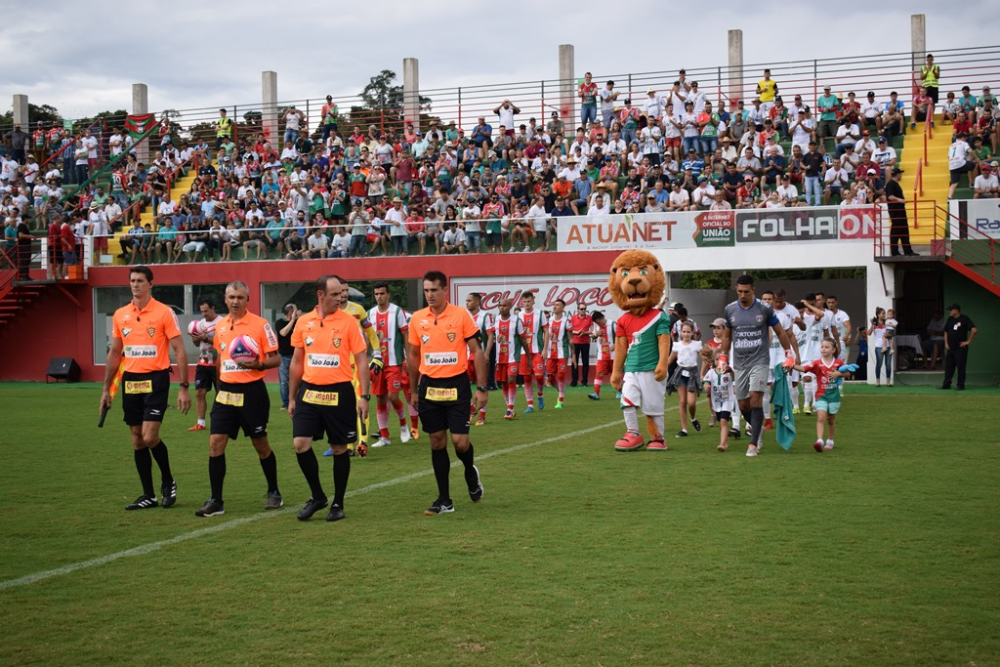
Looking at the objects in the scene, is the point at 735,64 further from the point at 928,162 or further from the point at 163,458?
the point at 163,458

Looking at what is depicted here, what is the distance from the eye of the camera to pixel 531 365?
18.8 m

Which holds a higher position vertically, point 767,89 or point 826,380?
point 767,89

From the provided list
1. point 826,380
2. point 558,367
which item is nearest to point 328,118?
point 558,367

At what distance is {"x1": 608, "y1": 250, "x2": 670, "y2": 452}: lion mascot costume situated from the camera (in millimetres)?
12756

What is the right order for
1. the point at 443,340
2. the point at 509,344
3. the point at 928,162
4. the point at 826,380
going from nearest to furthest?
the point at 443,340
the point at 826,380
the point at 509,344
the point at 928,162

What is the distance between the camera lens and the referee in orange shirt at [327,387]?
8.80 metres

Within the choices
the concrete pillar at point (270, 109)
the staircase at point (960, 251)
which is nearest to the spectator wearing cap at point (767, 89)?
the staircase at point (960, 251)

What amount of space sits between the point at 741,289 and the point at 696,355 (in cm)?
231

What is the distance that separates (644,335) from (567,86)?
956 inches

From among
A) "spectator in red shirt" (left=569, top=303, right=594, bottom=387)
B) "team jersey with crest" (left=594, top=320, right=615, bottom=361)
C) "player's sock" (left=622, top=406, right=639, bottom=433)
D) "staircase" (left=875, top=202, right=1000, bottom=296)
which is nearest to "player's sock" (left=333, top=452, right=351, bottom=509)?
"player's sock" (left=622, top=406, right=639, bottom=433)

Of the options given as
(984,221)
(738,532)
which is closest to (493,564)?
(738,532)

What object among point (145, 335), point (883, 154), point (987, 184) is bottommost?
point (145, 335)

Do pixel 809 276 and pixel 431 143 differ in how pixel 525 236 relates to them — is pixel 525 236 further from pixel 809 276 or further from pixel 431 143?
pixel 809 276

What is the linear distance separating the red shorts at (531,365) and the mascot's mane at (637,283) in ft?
18.7
